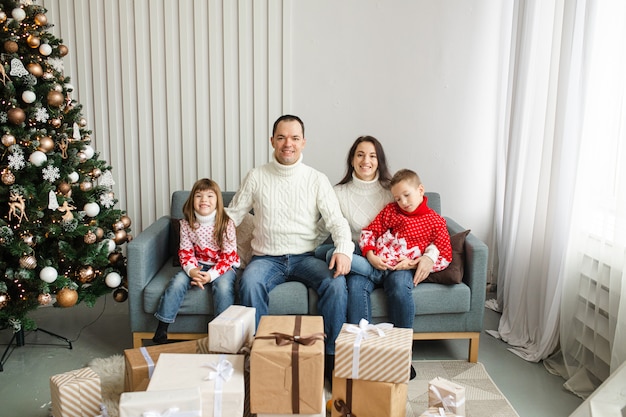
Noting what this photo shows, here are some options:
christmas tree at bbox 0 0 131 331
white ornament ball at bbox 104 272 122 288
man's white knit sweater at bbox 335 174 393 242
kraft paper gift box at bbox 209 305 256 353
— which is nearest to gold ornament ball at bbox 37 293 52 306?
christmas tree at bbox 0 0 131 331

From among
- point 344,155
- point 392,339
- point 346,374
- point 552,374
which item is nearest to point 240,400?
point 346,374

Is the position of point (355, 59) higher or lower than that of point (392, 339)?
higher

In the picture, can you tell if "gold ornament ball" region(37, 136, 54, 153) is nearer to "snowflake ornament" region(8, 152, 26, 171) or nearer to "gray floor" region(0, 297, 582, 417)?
"snowflake ornament" region(8, 152, 26, 171)

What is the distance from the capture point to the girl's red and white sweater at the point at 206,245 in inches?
111

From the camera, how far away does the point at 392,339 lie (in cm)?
209

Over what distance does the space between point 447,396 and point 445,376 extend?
57 cm

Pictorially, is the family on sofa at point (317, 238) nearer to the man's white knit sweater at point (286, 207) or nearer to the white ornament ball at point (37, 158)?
the man's white knit sweater at point (286, 207)

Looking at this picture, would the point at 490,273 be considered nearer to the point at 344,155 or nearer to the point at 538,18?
the point at 344,155

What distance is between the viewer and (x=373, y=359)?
6.68 feet

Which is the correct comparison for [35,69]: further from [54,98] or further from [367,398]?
[367,398]

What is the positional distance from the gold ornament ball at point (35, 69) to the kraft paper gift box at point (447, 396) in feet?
7.11

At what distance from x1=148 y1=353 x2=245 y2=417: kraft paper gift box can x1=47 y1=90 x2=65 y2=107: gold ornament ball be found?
1.38 meters

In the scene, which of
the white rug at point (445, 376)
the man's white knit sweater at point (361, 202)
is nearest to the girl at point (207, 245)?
the white rug at point (445, 376)

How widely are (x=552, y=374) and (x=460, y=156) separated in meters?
1.52
